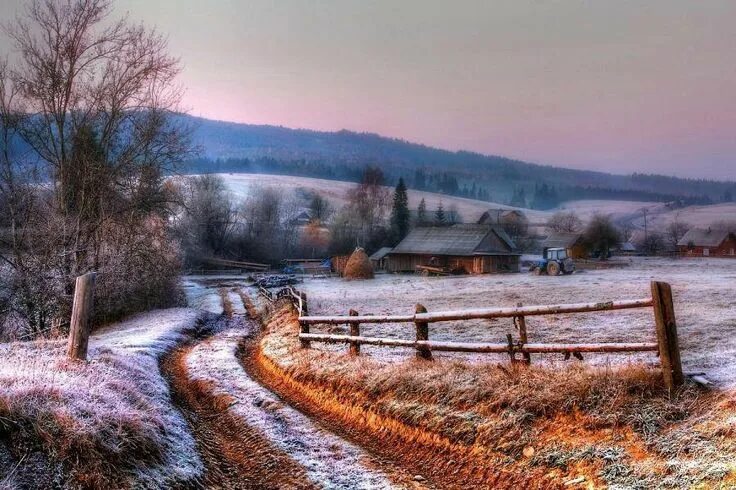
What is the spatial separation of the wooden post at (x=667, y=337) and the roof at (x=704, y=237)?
2702 inches

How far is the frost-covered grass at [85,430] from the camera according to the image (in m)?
5.98

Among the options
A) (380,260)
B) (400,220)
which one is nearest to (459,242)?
(380,260)

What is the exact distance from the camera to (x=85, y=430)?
6.55m

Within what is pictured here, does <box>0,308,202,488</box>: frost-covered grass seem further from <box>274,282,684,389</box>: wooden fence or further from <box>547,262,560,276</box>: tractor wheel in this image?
<box>547,262,560,276</box>: tractor wheel

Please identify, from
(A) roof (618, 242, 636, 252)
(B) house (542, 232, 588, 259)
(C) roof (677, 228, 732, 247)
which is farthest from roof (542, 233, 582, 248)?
(C) roof (677, 228, 732, 247)

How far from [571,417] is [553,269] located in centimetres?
4257

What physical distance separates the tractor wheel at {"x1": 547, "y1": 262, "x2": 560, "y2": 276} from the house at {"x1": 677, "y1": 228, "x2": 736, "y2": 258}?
Result: 26.9m

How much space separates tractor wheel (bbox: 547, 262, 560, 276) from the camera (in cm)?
4709

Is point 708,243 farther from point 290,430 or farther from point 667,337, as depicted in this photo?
point 290,430

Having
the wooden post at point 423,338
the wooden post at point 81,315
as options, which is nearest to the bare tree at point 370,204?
the wooden post at point 423,338

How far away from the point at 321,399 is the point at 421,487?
4303mm

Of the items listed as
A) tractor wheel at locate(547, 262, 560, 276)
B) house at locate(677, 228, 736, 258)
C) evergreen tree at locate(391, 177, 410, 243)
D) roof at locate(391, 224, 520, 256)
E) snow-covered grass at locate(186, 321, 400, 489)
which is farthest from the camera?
evergreen tree at locate(391, 177, 410, 243)

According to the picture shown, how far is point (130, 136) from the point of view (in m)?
27.1

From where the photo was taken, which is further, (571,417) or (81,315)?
(81,315)
